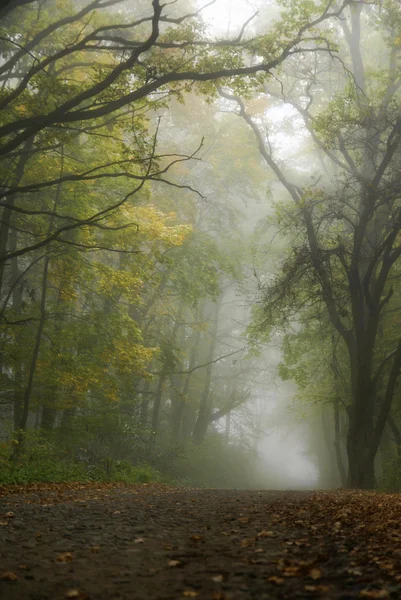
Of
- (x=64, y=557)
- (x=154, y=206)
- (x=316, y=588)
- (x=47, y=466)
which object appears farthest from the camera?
(x=154, y=206)

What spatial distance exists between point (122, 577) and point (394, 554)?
2.01 meters

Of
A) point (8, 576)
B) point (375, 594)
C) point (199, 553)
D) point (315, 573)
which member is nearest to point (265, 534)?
point (199, 553)

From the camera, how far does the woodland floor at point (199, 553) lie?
341cm

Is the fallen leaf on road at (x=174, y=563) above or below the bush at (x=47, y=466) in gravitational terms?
below

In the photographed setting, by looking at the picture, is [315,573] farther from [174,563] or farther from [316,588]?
[174,563]

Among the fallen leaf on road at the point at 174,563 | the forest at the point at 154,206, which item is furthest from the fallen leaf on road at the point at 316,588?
the forest at the point at 154,206

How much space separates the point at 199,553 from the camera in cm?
438

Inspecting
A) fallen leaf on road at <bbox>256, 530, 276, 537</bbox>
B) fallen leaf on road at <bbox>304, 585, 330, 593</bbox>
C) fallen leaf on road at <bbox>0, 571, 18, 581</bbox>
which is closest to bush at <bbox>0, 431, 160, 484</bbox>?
fallen leaf on road at <bbox>256, 530, 276, 537</bbox>

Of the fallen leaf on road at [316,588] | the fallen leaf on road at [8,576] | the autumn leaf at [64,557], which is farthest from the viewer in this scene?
the autumn leaf at [64,557]

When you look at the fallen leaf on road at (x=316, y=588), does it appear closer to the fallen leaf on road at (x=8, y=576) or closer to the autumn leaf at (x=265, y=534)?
the autumn leaf at (x=265, y=534)

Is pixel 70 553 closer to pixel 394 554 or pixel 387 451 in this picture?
pixel 394 554

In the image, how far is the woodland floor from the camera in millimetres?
3406

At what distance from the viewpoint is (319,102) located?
82.7ft

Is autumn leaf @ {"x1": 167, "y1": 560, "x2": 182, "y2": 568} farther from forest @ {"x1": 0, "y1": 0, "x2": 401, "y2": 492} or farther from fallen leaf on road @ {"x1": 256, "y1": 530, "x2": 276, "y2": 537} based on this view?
forest @ {"x1": 0, "y1": 0, "x2": 401, "y2": 492}
